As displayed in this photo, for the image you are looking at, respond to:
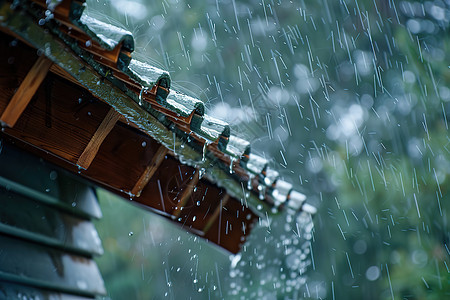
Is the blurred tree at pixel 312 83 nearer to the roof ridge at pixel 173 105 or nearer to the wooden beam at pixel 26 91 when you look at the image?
the roof ridge at pixel 173 105

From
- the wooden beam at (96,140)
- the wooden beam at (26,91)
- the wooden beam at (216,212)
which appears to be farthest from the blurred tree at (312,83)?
the wooden beam at (26,91)

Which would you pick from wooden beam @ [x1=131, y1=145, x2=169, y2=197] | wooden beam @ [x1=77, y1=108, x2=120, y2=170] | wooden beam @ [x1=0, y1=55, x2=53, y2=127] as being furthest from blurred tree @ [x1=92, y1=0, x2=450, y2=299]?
wooden beam @ [x1=0, y1=55, x2=53, y2=127]

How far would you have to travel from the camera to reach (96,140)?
1849 mm

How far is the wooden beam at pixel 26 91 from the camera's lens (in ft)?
5.12

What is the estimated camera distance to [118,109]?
5.68 feet

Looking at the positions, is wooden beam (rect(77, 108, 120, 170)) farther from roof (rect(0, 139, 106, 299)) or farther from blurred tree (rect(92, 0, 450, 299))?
blurred tree (rect(92, 0, 450, 299))

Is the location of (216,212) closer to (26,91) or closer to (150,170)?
(150,170)

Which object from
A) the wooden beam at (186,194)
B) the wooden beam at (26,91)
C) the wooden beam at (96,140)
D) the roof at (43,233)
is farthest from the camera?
the wooden beam at (186,194)

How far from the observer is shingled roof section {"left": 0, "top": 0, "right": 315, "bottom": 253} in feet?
4.65

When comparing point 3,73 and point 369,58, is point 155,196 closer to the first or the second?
point 3,73

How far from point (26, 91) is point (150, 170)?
28.3 inches

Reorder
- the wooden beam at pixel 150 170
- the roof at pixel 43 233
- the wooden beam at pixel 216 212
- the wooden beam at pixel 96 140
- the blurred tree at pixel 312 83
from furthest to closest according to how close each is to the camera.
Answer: the blurred tree at pixel 312 83, the wooden beam at pixel 216 212, the wooden beam at pixel 150 170, the roof at pixel 43 233, the wooden beam at pixel 96 140

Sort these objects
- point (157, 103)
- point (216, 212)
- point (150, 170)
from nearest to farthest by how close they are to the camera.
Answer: point (157, 103) → point (150, 170) → point (216, 212)

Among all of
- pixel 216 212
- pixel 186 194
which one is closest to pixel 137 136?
pixel 186 194
